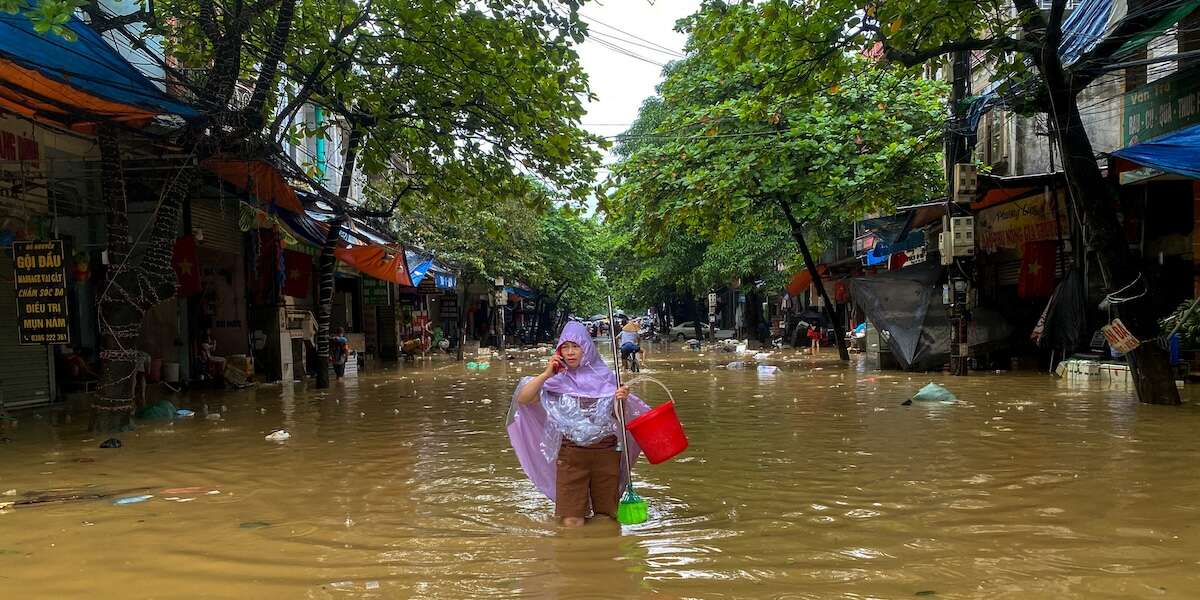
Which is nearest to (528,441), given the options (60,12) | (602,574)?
(602,574)

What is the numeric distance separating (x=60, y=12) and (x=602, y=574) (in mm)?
6099

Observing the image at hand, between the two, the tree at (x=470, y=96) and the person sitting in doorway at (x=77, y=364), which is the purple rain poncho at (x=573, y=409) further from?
the person sitting in doorway at (x=77, y=364)

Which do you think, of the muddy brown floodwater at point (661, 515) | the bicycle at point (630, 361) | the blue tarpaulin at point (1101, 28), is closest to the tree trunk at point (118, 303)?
the muddy brown floodwater at point (661, 515)

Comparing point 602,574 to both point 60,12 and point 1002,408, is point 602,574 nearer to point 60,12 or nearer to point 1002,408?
point 60,12

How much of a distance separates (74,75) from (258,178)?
5131 millimetres

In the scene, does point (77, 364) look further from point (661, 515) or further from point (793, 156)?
point (793, 156)

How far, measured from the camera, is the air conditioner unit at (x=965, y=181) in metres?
14.4

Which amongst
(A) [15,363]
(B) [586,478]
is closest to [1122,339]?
(B) [586,478]

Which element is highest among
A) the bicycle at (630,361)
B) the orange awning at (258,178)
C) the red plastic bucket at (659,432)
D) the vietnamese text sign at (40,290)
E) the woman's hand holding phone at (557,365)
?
the orange awning at (258,178)

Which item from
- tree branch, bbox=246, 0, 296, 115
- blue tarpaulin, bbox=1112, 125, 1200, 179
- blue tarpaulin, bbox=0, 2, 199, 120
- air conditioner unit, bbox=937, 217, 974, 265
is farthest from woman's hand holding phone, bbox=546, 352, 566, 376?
air conditioner unit, bbox=937, 217, 974, 265

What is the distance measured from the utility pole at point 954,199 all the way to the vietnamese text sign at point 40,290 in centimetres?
1345

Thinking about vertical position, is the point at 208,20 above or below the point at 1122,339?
above

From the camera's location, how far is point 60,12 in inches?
261

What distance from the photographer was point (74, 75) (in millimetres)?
7469
